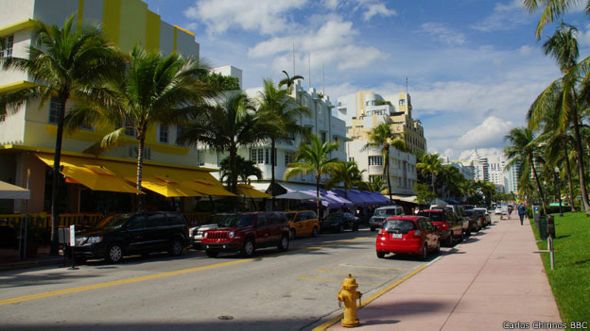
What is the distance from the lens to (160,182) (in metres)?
23.2

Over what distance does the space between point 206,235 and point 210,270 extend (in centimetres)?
392

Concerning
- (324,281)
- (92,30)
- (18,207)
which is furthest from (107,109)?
(324,281)

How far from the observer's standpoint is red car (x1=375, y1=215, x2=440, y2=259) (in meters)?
16.0

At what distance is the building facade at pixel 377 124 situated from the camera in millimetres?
72312

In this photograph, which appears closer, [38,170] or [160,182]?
[38,170]

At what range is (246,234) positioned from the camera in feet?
56.6

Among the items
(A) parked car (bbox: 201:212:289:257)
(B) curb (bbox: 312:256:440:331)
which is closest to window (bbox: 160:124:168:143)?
(A) parked car (bbox: 201:212:289:257)

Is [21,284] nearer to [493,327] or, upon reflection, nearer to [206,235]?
[206,235]

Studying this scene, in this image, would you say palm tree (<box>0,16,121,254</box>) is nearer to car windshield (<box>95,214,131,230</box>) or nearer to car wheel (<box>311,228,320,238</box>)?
car windshield (<box>95,214,131,230</box>)

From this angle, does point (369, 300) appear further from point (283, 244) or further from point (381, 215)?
point (381, 215)

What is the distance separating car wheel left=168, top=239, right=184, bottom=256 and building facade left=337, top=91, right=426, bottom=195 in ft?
120

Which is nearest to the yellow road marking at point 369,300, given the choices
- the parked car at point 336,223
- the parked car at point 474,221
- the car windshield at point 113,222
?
the car windshield at point 113,222

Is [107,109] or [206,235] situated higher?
[107,109]

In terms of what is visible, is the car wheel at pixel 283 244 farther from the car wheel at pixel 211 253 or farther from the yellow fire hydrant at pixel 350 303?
the yellow fire hydrant at pixel 350 303
